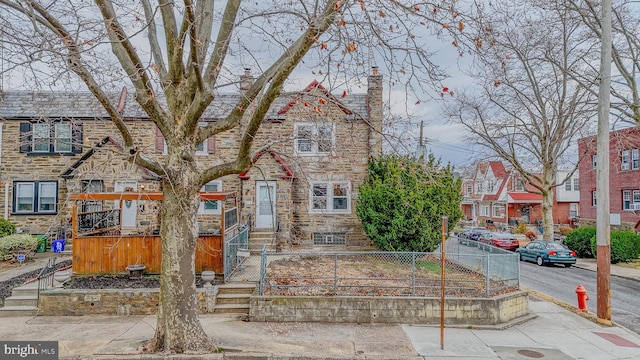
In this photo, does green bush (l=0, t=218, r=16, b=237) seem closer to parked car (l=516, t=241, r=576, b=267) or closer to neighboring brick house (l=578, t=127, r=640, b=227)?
parked car (l=516, t=241, r=576, b=267)

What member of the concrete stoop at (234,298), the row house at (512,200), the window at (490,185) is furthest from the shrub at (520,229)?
the concrete stoop at (234,298)

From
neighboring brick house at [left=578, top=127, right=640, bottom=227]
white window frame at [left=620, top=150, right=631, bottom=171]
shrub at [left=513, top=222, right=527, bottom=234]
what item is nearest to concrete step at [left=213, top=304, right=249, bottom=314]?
neighboring brick house at [left=578, top=127, right=640, bottom=227]

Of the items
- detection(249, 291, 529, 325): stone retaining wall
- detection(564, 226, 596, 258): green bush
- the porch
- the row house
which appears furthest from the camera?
the row house

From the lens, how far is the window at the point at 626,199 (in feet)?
91.9

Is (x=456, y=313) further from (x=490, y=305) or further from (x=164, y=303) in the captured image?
(x=164, y=303)

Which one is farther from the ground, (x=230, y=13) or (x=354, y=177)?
(x=230, y=13)

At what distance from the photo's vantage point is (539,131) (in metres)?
22.9

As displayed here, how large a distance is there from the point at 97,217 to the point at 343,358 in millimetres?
10894

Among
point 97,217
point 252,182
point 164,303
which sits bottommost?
point 164,303

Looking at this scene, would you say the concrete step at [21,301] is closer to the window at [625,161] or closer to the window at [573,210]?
the window at [625,161]

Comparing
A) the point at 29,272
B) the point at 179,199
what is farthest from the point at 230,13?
the point at 29,272

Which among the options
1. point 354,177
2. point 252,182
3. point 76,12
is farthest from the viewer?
point 354,177

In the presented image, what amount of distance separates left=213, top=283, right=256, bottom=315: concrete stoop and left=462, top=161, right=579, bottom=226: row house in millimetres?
31284

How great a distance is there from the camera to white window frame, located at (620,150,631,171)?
27984 mm
